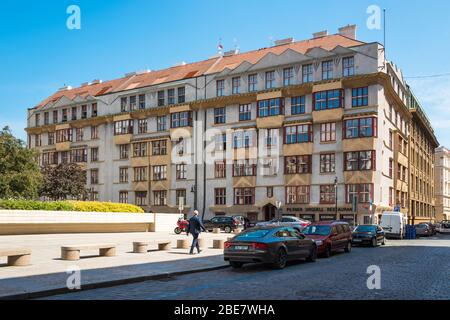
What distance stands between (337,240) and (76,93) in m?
62.9

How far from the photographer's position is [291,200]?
54.2m

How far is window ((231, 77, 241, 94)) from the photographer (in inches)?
2318

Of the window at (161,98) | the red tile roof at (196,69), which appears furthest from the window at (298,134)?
the window at (161,98)

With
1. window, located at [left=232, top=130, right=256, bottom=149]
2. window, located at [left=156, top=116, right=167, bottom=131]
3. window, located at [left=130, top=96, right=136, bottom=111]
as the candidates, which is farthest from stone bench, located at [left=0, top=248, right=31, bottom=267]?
window, located at [left=130, top=96, right=136, bottom=111]

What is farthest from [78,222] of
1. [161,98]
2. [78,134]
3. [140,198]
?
[78,134]

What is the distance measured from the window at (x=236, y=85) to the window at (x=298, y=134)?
7786 millimetres

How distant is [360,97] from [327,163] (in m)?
7.38

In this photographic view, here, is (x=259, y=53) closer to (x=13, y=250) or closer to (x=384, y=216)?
(x=384, y=216)

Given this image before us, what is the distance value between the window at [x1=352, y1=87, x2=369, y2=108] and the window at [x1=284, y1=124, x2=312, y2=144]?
5253 mm

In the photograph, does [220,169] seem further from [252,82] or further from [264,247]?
[264,247]

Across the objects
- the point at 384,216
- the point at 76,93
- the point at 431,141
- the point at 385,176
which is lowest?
the point at 384,216

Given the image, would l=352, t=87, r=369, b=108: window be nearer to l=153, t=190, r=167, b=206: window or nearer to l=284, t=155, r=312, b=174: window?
l=284, t=155, r=312, b=174: window
